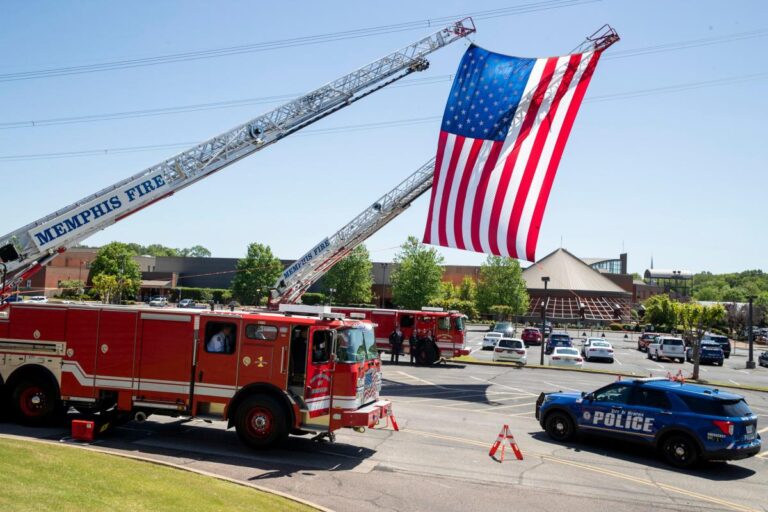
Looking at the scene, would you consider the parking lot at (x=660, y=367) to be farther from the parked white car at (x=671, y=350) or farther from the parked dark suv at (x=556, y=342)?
the parked dark suv at (x=556, y=342)

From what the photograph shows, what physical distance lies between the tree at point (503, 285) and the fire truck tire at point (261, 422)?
68184mm

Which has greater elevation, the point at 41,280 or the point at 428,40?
the point at 428,40

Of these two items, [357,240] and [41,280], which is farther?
[41,280]

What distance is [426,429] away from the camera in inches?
647

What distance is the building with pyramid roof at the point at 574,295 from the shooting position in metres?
90.9

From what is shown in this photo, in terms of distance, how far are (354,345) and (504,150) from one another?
12.4m

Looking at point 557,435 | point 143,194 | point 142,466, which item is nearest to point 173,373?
point 142,466

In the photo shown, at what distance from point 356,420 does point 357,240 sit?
20.8 m

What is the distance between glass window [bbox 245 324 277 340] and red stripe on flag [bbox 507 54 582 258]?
1223cm

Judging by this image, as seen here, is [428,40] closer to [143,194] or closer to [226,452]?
[143,194]

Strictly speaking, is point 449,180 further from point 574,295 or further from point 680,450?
point 574,295

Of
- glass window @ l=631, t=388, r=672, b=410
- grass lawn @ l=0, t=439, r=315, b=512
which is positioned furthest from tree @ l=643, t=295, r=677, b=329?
grass lawn @ l=0, t=439, r=315, b=512

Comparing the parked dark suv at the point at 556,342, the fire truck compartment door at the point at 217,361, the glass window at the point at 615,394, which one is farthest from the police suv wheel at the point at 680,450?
the parked dark suv at the point at 556,342

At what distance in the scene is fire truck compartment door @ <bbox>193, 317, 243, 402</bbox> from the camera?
43.3 feet
